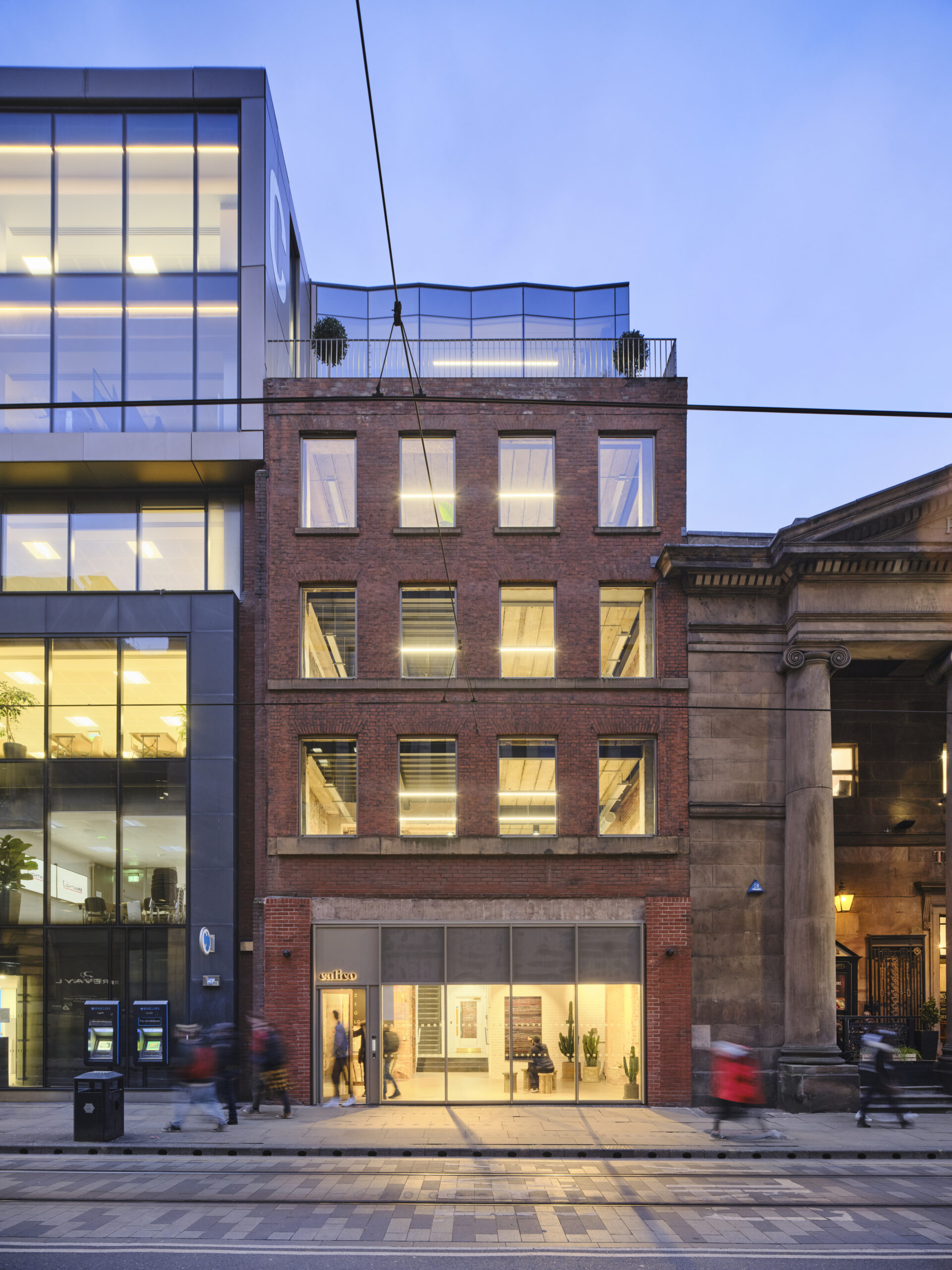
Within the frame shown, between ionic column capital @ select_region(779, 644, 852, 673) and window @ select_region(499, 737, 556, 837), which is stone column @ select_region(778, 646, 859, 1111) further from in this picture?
window @ select_region(499, 737, 556, 837)

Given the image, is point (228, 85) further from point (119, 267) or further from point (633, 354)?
point (633, 354)

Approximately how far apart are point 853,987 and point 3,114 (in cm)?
2720

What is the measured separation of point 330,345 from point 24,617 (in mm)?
9172

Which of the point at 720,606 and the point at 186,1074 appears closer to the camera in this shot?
the point at 186,1074

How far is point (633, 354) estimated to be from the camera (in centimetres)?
2073

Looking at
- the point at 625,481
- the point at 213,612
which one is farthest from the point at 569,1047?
the point at 625,481

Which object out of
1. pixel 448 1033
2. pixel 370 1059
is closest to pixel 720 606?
pixel 448 1033

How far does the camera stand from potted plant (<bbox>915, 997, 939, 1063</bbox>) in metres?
19.3

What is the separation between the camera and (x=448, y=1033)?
18.2 m

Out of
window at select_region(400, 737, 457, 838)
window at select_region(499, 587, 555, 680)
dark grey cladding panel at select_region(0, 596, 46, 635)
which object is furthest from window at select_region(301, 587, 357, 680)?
dark grey cladding panel at select_region(0, 596, 46, 635)

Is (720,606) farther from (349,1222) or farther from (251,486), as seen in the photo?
(349,1222)

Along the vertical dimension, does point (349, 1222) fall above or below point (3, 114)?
below

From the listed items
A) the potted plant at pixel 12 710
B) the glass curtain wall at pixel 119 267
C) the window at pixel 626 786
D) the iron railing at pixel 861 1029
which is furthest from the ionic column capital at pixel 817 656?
the potted plant at pixel 12 710

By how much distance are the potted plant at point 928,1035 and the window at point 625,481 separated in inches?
487
